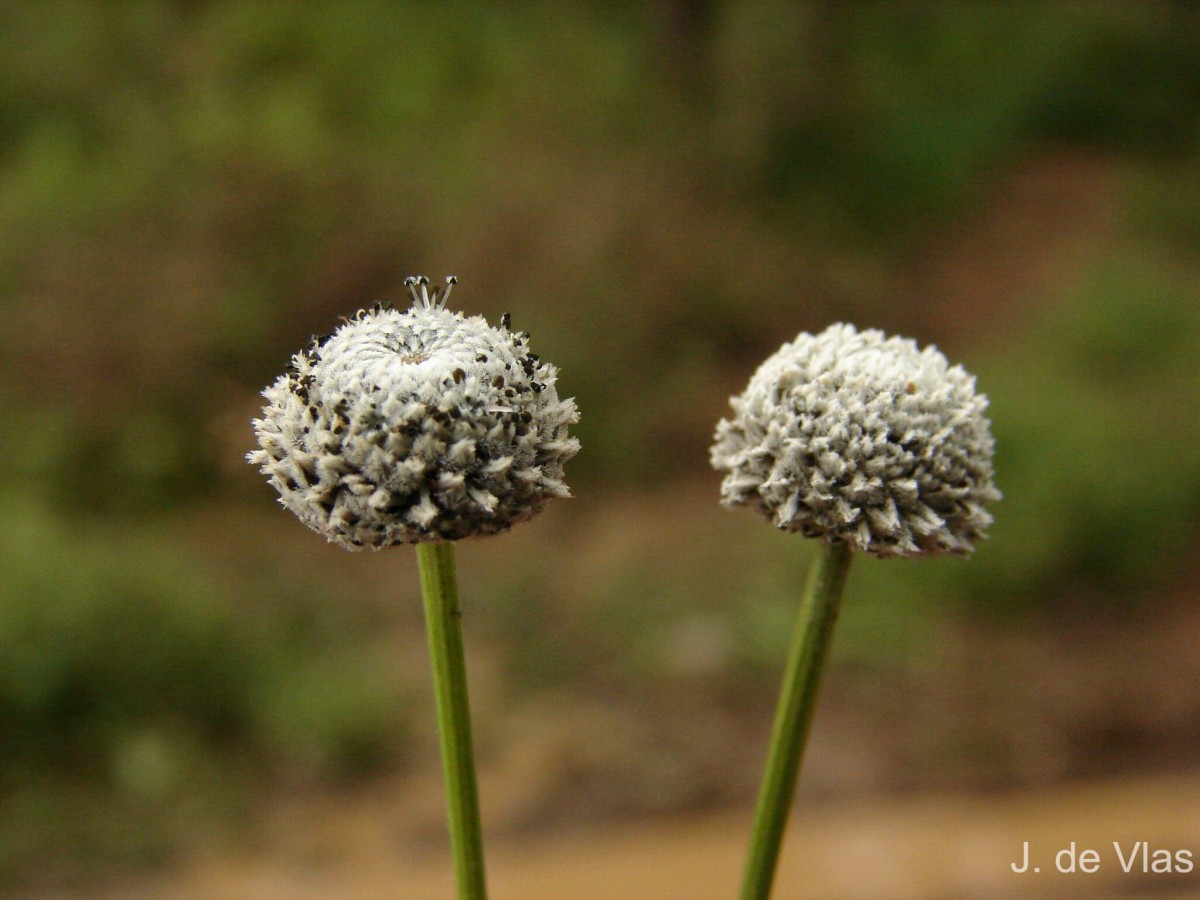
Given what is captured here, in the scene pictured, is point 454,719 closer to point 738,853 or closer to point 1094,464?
point 738,853

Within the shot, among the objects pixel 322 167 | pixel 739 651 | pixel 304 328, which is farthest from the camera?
pixel 322 167

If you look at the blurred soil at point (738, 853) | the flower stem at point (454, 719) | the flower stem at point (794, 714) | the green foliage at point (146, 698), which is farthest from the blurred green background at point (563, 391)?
the flower stem at point (454, 719)

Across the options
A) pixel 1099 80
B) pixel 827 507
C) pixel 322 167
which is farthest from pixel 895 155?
pixel 827 507

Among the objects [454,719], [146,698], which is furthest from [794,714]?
[146,698]

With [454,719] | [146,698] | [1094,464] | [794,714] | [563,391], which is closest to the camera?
[454,719]

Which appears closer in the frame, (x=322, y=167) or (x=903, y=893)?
(x=903, y=893)

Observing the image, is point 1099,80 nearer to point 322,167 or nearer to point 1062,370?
point 1062,370

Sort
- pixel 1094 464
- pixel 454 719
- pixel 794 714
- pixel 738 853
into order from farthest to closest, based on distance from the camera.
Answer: pixel 1094 464 → pixel 738 853 → pixel 794 714 → pixel 454 719
